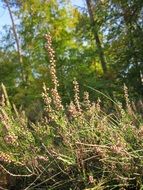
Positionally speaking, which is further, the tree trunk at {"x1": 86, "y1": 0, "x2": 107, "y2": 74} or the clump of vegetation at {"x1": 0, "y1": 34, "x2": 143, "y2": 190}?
the tree trunk at {"x1": 86, "y1": 0, "x2": 107, "y2": 74}

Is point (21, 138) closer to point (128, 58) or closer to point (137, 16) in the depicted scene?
point (128, 58)

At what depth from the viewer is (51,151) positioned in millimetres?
3533

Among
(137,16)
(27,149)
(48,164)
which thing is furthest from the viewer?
(137,16)

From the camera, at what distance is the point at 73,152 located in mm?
3484

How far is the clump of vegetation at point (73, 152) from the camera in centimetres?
328

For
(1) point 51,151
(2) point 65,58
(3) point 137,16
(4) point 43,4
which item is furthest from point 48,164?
(4) point 43,4

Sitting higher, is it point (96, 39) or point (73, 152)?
point (96, 39)

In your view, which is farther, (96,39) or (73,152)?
(96,39)

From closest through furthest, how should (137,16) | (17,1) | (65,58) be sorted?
(137,16)
(65,58)
(17,1)

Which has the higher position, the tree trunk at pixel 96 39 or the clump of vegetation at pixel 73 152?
the tree trunk at pixel 96 39

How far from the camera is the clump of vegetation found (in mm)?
3275

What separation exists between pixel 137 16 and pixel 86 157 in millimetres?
14870

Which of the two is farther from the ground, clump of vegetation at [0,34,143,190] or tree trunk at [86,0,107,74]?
tree trunk at [86,0,107,74]

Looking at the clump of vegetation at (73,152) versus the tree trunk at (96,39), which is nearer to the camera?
the clump of vegetation at (73,152)
